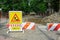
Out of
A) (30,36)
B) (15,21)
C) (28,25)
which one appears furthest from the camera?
(28,25)

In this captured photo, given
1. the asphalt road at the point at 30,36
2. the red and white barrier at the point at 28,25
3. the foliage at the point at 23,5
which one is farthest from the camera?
the foliage at the point at 23,5

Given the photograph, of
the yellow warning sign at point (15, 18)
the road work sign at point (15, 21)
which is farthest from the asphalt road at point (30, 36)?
the yellow warning sign at point (15, 18)

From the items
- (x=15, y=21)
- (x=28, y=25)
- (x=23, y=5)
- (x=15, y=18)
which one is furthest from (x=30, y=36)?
(x=23, y=5)

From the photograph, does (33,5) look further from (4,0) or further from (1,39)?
(1,39)

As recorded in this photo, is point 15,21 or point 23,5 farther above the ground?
point 15,21

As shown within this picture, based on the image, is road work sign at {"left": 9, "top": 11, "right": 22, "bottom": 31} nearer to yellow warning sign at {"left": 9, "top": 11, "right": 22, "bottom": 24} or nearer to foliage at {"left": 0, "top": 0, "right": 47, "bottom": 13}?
yellow warning sign at {"left": 9, "top": 11, "right": 22, "bottom": 24}

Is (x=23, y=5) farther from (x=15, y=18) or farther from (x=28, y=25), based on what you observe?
(x=15, y=18)

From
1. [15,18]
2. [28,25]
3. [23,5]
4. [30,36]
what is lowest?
[23,5]

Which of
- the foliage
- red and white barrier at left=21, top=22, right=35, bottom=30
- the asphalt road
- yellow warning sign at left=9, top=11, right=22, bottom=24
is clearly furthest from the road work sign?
the foliage

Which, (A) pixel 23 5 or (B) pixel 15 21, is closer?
(B) pixel 15 21

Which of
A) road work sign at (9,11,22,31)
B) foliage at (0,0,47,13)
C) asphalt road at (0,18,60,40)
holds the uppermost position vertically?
road work sign at (9,11,22,31)

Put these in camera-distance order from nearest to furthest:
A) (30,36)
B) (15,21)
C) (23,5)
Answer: (30,36) → (15,21) → (23,5)

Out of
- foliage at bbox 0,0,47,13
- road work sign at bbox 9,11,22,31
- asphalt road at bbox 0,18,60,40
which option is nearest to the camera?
asphalt road at bbox 0,18,60,40

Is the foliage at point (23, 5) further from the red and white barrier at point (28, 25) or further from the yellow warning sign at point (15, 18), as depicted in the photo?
the yellow warning sign at point (15, 18)
